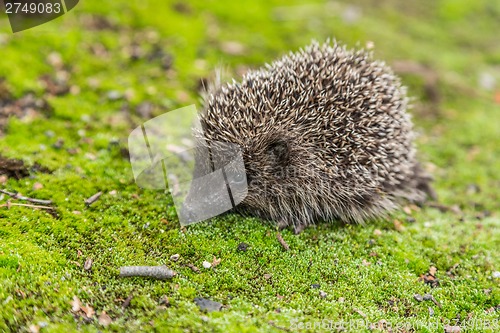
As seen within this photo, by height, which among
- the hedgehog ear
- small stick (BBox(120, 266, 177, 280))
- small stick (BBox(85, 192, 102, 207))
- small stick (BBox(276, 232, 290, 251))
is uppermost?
the hedgehog ear

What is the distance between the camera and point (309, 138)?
21.2ft

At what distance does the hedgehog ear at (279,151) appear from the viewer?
646 cm

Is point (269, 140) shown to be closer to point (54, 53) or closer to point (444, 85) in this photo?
point (54, 53)

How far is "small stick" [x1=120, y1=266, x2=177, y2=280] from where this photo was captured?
5312 mm

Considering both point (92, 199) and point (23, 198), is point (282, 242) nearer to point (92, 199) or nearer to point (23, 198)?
point (92, 199)

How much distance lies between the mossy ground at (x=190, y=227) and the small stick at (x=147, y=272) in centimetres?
7

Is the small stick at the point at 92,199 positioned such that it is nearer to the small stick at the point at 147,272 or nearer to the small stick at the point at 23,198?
the small stick at the point at 23,198

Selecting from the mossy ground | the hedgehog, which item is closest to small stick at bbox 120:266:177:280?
the mossy ground

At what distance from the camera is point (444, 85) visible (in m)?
11.2

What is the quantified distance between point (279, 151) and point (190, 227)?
62.7 inches

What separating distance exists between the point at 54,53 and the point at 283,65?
4950 millimetres

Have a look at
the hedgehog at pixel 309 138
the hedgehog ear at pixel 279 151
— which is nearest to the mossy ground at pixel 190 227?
the hedgehog at pixel 309 138

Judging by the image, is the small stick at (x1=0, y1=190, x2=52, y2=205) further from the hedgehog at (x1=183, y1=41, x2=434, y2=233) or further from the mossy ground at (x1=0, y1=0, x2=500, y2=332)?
the hedgehog at (x1=183, y1=41, x2=434, y2=233)

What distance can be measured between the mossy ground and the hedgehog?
1.16 feet
